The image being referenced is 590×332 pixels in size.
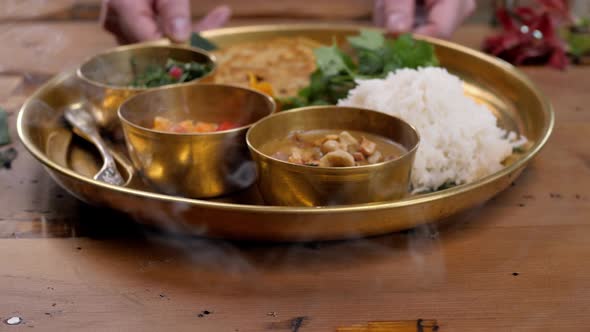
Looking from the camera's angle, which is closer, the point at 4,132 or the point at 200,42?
the point at 4,132

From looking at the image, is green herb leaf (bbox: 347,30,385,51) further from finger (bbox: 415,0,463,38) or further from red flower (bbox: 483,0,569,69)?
red flower (bbox: 483,0,569,69)

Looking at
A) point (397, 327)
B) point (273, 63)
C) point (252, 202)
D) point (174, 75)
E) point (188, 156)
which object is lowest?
point (397, 327)

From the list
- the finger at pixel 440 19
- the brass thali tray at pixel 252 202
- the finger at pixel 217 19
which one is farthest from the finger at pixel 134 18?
the finger at pixel 440 19

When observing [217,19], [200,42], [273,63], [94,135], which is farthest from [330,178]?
[217,19]

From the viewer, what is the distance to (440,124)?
1938mm

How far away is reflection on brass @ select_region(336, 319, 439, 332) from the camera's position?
4.09ft

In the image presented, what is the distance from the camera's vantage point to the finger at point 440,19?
2.95 meters

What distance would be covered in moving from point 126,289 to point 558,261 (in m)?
0.99

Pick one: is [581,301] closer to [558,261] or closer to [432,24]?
[558,261]

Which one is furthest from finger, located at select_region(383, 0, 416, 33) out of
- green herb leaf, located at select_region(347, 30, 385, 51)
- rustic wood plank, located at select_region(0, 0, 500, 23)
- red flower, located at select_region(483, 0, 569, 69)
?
rustic wood plank, located at select_region(0, 0, 500, 23)

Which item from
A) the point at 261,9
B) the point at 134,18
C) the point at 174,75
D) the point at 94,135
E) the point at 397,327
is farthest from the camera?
the point at 261,9

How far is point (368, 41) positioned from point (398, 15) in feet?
1.64

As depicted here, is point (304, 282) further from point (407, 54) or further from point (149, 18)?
point (149, 18)

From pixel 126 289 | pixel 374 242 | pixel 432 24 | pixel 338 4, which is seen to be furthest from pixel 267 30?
pixel 126 289
